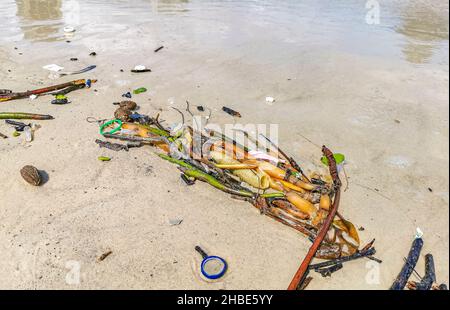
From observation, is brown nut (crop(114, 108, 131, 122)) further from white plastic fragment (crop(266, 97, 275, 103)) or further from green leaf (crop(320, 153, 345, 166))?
green leaf (crop(320, 153, 345, 166))

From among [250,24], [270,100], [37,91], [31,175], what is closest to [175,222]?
[31,175]

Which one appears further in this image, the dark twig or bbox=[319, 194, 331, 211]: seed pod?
bbox=[319, 194, 331, 211]: seed pod

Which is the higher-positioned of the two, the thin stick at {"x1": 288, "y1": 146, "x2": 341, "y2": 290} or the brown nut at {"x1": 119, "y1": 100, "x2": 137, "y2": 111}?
the brown nut at {"x1": 119, "y1": 100, "x2": 137, "y2": 111}

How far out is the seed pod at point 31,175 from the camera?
4477 mm

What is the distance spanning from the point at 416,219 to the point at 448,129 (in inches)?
104

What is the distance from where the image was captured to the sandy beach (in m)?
3.64

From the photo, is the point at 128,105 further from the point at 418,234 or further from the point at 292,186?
the point at 418,234

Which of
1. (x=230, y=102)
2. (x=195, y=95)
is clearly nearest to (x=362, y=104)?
(x=230, y=102)

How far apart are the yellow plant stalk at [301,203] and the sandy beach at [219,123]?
1.18 ft

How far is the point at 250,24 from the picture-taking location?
1205cm

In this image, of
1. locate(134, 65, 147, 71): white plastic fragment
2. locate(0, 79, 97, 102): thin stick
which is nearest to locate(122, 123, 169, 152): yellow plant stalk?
locate(0, 79, 97, 102): thin stick

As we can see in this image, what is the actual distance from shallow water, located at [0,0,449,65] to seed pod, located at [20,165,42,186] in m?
6.49

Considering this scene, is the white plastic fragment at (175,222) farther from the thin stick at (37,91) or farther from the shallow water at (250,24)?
the shallow water at (250,24)

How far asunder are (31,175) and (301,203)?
394 cm
